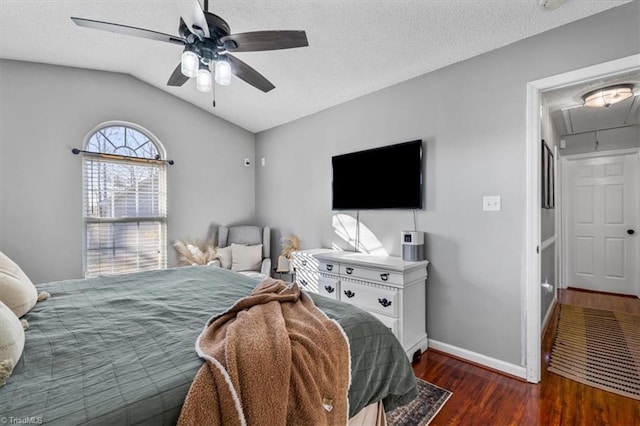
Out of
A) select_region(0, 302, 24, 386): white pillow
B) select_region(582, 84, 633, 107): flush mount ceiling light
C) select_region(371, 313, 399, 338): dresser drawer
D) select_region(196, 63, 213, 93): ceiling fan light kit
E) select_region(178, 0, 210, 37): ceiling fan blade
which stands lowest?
select_region(371, 313, 399, 338): dresser drawer

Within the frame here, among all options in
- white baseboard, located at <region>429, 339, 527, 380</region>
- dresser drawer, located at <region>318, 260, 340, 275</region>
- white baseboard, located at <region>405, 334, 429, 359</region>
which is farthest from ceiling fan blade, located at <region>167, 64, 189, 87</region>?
white baseboard, located at <region>429, 339, 527, 380</region>

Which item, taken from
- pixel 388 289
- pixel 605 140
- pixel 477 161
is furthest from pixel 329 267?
pixel 605 140

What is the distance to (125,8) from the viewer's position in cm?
229

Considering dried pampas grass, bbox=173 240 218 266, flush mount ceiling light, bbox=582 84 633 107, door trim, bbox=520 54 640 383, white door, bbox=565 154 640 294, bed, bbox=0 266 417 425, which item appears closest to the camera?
bed, bbox=0 266 417 425

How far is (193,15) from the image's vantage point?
1395mm

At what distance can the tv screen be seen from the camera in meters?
2.76

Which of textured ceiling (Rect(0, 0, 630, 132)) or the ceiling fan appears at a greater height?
textured ceiling (Rect(0, 0, 630, 132))

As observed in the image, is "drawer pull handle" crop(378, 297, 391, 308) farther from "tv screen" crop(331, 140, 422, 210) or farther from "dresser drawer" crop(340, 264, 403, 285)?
"tv screen" crop(331, 140, 422, 210)

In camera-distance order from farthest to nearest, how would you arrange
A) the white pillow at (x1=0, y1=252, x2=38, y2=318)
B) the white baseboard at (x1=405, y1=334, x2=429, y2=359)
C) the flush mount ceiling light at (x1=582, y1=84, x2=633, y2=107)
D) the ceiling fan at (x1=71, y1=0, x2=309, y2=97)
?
1. the flush mount ceiling light at (x1=582, y1=84, x2=633, y2=107)
2. the white baseboard at (x1=405, y1=334, x2=429, y2=359)
3. the ceiling fan at (x1=71, y1=0, x2=309, y2=97)
4. the white pillow at (x1=0, y1=252, x2=38, y2=318)

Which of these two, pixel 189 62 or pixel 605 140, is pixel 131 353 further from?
pixel 605 140

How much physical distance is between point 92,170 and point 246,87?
1.98 m

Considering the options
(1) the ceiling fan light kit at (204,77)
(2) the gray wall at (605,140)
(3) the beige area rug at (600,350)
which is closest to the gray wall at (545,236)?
(3) the beige area rug at (600,350)

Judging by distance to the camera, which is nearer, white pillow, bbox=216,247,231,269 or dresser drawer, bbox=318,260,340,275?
dresser drawer, bbox=318,260,340,275

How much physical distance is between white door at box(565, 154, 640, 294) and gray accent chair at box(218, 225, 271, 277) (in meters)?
4.53
